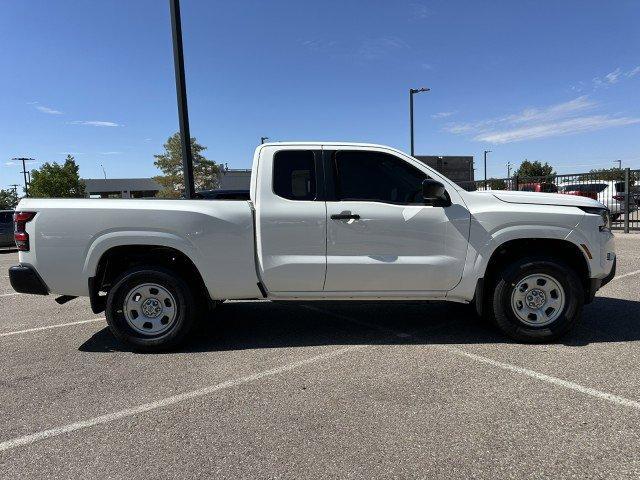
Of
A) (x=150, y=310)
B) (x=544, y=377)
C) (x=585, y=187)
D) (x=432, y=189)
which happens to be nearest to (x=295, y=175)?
(x=432, y=189)

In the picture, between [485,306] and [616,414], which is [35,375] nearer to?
[485,306]

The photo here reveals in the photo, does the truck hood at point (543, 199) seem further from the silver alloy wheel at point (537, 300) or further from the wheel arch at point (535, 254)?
the silver alloy wheel at point (537, 300)

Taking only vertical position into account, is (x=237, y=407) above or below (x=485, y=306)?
below

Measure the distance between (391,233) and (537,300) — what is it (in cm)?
161

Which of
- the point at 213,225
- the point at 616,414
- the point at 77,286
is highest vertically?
the point at 213,225

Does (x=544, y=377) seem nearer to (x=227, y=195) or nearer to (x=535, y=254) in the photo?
(x=535, y=254)

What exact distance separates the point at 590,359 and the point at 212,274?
352 centimetres

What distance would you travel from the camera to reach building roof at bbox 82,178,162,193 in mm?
72750

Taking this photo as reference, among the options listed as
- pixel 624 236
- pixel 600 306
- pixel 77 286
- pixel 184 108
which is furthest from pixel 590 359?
pixel 624 236

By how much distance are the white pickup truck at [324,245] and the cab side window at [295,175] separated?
11 mm

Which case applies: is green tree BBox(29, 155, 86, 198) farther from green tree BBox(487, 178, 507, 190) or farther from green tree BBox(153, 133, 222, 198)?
green tree BBox(487, 178, 507, 190)

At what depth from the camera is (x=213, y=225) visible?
424 centimetres

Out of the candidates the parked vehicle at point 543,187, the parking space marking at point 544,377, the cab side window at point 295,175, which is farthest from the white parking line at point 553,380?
the parked vehicle at point 543,187

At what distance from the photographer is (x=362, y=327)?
505cm
